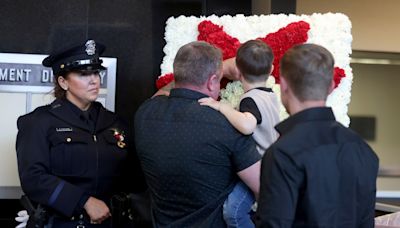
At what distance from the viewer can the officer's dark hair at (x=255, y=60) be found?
2.26 m

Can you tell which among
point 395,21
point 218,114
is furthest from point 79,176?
point 395,21

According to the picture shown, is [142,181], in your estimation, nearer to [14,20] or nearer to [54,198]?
[54,198]

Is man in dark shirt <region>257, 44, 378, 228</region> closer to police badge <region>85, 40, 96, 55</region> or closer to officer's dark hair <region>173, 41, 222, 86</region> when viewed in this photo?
officer's dark hair <region>173, 41, 222, 86</region>

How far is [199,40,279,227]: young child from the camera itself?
2.19 m

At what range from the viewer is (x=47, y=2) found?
344 centimetres

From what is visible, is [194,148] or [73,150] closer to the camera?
[194,148]

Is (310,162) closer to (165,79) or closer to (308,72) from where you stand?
(308,72)

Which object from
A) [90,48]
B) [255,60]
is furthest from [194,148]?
[90,48]

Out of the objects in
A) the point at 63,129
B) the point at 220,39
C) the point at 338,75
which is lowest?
the point at 63,129

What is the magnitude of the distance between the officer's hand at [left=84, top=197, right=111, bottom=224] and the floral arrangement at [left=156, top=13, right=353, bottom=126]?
58 centimetres

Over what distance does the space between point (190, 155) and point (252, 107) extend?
293 millimetres

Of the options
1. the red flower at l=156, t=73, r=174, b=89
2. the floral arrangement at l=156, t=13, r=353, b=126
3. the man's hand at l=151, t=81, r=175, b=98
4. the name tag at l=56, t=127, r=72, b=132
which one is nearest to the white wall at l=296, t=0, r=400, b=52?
the floral arrangement at l=156, t=13, r=353, b=126

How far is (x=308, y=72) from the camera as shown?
167 centimetres

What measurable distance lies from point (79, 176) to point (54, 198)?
0.52 feet
